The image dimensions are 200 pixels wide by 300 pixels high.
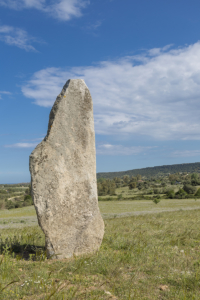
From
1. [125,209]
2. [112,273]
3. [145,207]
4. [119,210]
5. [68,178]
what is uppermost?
[68,178]

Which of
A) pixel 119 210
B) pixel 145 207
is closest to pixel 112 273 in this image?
pixel 119 210

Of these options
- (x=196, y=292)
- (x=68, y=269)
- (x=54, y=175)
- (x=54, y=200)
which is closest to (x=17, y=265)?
(x=68, y=269)

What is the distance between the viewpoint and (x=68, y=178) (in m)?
8.45

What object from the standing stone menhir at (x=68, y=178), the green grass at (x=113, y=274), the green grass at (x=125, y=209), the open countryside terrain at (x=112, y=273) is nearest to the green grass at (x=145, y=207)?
the green grass at (x=125, y=209)

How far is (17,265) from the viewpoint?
7.23 meters

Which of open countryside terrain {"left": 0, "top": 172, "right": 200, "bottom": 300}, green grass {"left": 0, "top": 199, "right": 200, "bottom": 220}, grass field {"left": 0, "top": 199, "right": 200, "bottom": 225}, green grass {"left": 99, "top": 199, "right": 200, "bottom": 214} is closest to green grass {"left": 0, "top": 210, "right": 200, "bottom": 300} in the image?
open countryside terrain {"left": 0, "top": 172, "right": 200, "bottom": 300}

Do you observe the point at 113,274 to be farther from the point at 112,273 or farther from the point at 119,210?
the point at 119,210

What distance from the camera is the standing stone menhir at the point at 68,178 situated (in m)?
7.97

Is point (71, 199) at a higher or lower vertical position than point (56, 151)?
lower

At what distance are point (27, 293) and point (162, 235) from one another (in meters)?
7.01

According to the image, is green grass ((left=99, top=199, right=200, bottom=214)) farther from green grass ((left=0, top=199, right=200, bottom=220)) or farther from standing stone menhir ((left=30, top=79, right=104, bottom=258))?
standing stone menhir ((left=30, top=79, right=104, bottom=258))

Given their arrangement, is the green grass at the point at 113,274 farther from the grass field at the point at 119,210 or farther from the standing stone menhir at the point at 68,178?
the grass field at the point at 119,210

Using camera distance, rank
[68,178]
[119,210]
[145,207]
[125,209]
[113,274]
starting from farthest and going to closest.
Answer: [145,207] < [125,209] < [119,210] < [68,178] < [113,274]

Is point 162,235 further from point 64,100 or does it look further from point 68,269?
point 64,100
